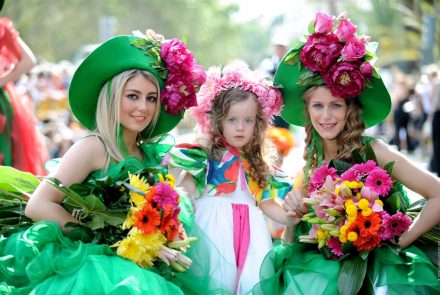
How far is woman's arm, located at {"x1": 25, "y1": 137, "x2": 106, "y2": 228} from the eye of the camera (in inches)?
182

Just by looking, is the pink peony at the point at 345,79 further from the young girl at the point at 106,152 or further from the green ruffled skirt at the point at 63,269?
the green ruffled skirt at the point at 63,269

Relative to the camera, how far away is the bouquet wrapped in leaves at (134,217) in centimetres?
444

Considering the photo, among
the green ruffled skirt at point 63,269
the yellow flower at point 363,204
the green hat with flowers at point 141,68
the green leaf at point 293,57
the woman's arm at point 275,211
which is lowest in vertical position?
the green ruffled skirt at point 63,269

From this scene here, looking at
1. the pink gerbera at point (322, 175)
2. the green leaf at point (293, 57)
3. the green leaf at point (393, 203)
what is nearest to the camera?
the green leaf at point (393, 203)

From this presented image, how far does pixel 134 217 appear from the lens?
14.7 ft

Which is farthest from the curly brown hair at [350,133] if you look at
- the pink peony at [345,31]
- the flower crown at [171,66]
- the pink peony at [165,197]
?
the pink peony at [165,197]

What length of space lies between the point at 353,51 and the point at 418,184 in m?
0.89

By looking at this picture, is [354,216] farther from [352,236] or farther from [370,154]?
[370,154]

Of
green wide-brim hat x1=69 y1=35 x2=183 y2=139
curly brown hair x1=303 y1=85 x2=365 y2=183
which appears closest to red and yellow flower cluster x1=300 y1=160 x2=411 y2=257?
curly brown hair x1=303 y1=85 x2=365 y2=183

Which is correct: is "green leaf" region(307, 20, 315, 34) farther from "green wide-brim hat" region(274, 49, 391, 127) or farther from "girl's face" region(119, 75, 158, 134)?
"girl's face" region(119, 75, 158, 134)

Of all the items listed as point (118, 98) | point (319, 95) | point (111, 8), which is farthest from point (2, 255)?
point (111, 8)

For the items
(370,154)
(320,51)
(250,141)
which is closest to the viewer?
(370,154)

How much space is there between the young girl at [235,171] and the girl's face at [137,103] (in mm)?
371

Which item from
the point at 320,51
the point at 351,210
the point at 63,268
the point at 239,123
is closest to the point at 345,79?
the point at 320,51
